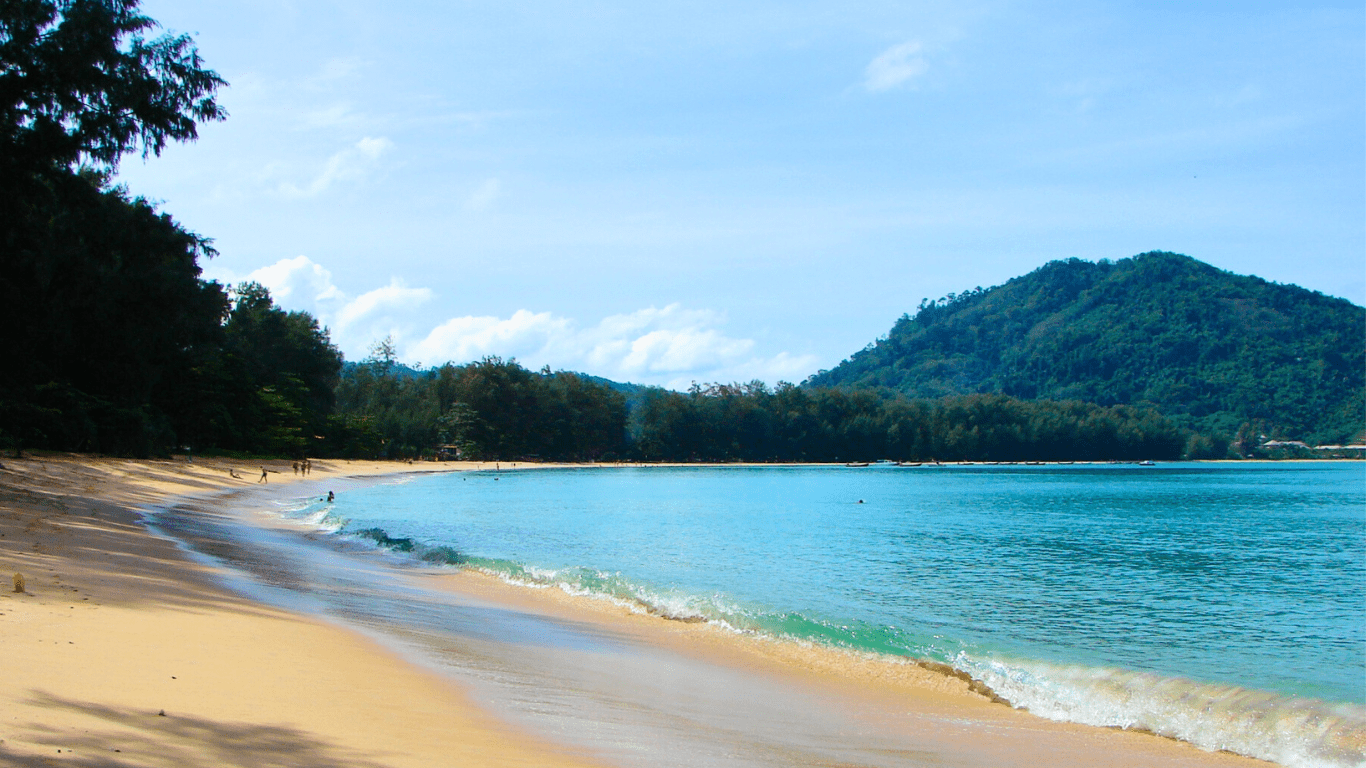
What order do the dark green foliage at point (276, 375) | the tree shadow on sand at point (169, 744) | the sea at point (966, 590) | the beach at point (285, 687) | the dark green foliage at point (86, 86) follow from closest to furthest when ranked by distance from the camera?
the tree shadow on sand at point (169, 744) < the beach at point (285, 687) < the sea at point (966, 590) < the dark green foliage at point (86, 86) < the dark green foliage at point (276, 375)

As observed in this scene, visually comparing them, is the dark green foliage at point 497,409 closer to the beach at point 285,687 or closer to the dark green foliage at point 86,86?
the dark green foliage at point 86,86

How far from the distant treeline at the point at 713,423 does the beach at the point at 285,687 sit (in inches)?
3652

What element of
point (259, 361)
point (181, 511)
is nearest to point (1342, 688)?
point (181, 511)

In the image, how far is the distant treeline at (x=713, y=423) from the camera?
122 metres

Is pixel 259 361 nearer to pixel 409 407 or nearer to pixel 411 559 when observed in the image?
pixel 409 407

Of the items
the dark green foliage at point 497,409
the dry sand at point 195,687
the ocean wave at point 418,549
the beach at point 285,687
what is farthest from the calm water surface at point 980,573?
the dark green foliage at point 497,409

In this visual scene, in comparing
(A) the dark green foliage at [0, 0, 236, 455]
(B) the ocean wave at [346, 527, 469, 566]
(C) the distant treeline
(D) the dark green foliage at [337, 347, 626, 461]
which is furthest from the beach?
(D) the dark green foliage at [337, 347, 626, 461]

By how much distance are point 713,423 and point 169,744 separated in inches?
5723

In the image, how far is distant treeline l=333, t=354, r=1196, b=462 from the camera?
399ft

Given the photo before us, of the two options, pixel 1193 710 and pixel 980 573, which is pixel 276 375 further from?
pixel 1193 710

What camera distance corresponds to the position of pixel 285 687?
7.21 meters

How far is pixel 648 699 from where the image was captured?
8750 mm

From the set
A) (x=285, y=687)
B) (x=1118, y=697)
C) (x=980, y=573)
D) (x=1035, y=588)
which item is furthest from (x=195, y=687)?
(x=980, y=573)

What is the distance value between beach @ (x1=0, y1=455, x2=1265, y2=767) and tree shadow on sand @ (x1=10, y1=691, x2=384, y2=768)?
0.02 metres
